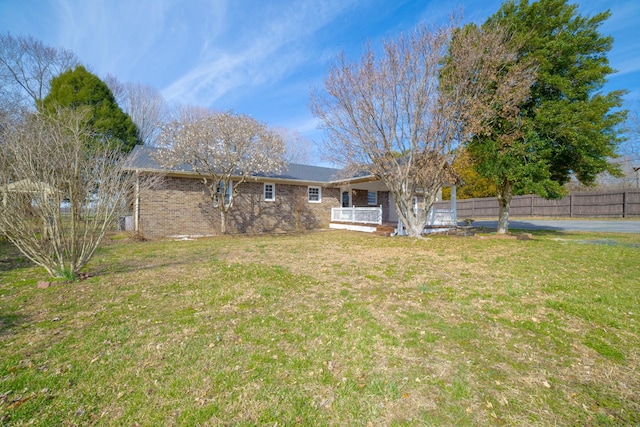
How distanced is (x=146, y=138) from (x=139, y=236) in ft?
68.2

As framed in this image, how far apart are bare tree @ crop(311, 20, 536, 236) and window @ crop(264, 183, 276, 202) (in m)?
5.47

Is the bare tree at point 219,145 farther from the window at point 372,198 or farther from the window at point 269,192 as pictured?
the window at point 372,198

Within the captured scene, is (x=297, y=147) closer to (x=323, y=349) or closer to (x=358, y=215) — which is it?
(x=358, y=215)

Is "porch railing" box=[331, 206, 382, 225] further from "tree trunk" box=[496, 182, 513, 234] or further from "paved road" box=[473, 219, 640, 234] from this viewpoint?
"paved road" box=[473, 219, 640, 234]

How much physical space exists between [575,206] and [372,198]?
55.6 ft

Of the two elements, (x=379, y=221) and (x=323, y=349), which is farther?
(x=379, y=221)

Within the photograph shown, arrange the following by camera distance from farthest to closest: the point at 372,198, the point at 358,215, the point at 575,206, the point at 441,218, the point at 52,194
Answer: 1. the point at 575,206
2. the point at 372,198
3. the point at 358,215
4. the point at 441,218
5. the point at 52,194

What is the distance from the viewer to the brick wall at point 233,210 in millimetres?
13039

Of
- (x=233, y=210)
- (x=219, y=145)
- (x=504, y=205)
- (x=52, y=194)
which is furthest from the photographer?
(x=233, y=210)

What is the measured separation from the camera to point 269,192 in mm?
16234

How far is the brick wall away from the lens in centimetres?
1304

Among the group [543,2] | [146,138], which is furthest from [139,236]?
[146,138]

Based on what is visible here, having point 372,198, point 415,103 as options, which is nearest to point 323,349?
point 415,103

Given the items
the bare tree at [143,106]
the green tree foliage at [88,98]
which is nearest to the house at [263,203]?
the green tree foliage at [88,98]
